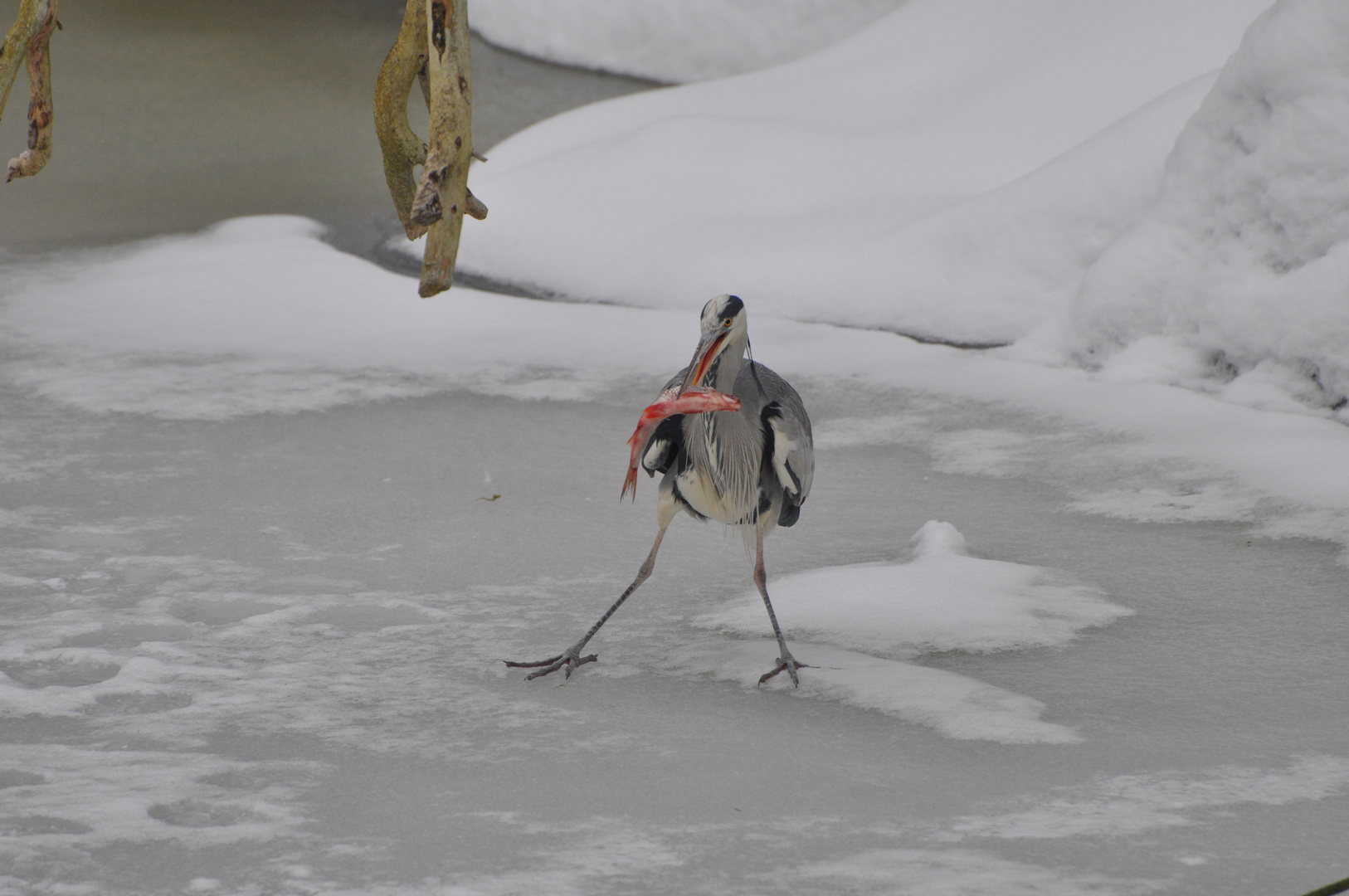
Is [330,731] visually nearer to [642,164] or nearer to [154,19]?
[642,164]

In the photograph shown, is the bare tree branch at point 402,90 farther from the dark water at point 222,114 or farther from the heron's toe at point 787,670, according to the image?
the dark water at point 222,114

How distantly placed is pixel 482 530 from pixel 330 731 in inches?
51.3

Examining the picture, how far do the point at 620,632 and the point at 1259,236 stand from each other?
329cm

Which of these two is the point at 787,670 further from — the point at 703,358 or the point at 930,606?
the point at 703,358

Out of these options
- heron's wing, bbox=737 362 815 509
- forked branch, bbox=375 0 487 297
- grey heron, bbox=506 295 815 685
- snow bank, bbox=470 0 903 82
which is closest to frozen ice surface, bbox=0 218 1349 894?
grey heron, bbox=506 295 815 685

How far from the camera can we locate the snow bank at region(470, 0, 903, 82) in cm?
1118

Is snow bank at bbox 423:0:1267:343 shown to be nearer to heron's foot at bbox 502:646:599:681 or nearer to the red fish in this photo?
heron's foot at bbox 502:646:599:681

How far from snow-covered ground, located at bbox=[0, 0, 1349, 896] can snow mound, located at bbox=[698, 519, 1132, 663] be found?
0.02m

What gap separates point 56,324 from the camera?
19.9ft

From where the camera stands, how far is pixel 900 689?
3.10 metres

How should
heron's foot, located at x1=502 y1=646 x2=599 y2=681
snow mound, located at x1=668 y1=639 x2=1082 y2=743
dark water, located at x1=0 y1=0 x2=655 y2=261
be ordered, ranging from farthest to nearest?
dark water, located at x1=0 y1=0 x2=655 y2=261, heron's foot, located at x1=502 y1=646 x2=599 y2=681, snow mound, located at x1=668 y1=639 x2=1082 y2=743

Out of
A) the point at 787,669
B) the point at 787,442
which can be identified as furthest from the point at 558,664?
the point at 787,442

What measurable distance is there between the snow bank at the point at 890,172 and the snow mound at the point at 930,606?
8.27 ft

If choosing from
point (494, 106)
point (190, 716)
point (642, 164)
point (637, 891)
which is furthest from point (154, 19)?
point (637, 891)
